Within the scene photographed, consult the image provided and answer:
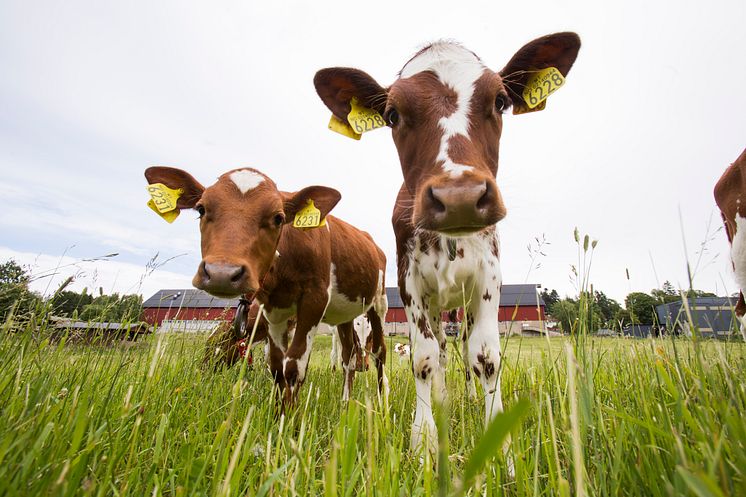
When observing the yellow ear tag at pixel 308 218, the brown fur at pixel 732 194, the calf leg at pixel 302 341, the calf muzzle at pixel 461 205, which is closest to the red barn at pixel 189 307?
the calf leg at pixel 302 341

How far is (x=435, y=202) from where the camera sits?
214cm

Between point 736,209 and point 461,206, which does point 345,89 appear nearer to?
point 461,206

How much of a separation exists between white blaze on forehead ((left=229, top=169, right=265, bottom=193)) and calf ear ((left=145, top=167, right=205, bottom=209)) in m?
0.63

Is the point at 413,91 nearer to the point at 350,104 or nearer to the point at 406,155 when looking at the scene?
the point at 406,155

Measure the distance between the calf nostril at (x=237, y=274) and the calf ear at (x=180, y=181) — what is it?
1.79m

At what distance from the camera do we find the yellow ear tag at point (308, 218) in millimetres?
4160

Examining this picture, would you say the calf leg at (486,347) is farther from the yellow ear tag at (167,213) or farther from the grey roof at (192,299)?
the yellow ear tag at (167,213)

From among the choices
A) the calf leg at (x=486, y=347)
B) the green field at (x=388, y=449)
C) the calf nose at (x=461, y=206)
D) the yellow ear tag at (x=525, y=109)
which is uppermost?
the yellow ear tag at (x=525, y=109)

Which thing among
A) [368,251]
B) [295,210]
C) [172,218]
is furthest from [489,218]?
[368,251]

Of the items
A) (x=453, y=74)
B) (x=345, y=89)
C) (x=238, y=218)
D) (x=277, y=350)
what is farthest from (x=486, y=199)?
(x=277, y=350)

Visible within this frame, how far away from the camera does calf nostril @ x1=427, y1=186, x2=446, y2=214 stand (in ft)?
6.90

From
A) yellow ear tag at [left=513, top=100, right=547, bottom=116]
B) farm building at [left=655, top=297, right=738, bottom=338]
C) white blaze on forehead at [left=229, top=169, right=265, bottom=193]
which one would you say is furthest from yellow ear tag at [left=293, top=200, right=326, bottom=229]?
farm building at [left=655, top=297, right=738, bottom=338]

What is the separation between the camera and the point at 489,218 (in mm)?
2084

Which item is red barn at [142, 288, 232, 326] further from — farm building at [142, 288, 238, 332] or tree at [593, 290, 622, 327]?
tree at [593, 290, 622, 327]
